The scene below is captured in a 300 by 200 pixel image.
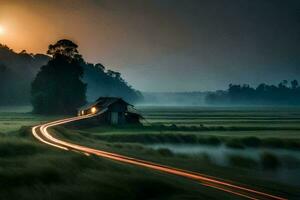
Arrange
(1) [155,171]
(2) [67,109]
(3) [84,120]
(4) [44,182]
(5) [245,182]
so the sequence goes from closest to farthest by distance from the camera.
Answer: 1. (4) [44,182]
2. (5) [245,182]
3. (1) [155,171]
4. (3) [84,120]
5. (2) [67,109]

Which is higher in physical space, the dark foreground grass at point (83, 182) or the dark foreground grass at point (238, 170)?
the dark foreground grass at point (83, 182)

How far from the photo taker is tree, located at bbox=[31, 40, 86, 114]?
453ft

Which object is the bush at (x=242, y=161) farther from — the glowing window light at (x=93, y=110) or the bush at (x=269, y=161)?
the glowing window light at (x=93, y=110)

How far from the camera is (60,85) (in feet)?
464

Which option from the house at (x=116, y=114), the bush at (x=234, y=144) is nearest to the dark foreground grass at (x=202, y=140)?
the bush at (x=234, y=144)

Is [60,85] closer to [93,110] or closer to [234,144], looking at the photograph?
[93,110]

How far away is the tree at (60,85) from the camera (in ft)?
453

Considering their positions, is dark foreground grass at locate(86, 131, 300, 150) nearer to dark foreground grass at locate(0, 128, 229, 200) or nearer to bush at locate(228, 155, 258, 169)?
bush at locate(228, 155, 258, 169)

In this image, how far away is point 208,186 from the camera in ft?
98.1

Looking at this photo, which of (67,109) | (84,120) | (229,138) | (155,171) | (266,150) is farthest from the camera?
(67,109)

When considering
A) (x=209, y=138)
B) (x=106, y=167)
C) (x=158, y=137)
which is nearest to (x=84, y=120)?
(x=158, y=137)

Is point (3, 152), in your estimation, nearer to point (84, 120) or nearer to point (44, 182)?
point (44, 182)

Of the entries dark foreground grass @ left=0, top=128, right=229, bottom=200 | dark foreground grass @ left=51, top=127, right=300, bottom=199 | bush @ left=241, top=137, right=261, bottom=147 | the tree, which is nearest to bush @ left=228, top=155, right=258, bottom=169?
dark foreground grass @ left=51, top=127, right=300, bottom=199

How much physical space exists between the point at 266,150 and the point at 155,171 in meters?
30.2
